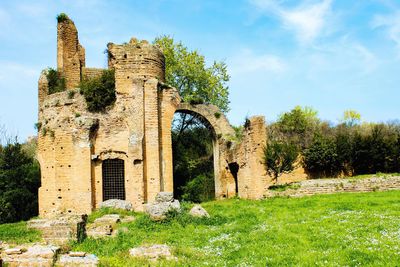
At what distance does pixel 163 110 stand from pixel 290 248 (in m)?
14.4

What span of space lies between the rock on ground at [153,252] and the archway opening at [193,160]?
46.9 ft

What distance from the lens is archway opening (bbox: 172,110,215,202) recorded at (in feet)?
85.9

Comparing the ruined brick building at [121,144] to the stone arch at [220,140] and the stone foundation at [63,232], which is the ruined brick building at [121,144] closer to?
the stone arch at [220,140]

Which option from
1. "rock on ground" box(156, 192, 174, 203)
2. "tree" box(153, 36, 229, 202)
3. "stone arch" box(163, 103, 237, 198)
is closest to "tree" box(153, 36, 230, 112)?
"tree" box(153, 36, 229, 202)

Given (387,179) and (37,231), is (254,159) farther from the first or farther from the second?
(37,231)

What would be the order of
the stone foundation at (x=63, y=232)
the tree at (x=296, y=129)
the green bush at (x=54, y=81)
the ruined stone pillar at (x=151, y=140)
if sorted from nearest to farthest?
the stone foundation at (x=63, y=232) → the ruined stone pillar at (x=151, y=140) → the green bush at (x=54, y=81) → the tree at (x=296, y=129)

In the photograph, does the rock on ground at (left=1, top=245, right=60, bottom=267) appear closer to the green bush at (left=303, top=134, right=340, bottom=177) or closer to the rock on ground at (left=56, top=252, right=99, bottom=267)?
the rock on ground at (left=56, top=252, right=99, bottom=267)

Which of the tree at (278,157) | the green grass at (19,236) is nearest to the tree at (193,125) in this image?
the tree at (278,157)

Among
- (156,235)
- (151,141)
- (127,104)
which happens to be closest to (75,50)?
(127,104)

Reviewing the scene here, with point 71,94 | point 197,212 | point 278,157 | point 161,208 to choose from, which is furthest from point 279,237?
point 71,94

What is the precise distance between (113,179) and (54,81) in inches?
270

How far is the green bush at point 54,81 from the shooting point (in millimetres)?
24359

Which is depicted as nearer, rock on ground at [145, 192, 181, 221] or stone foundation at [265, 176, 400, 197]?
rock on ground at [145, 192, 181, 221]

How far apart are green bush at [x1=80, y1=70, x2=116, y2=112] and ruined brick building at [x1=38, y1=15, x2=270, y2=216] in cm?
34
